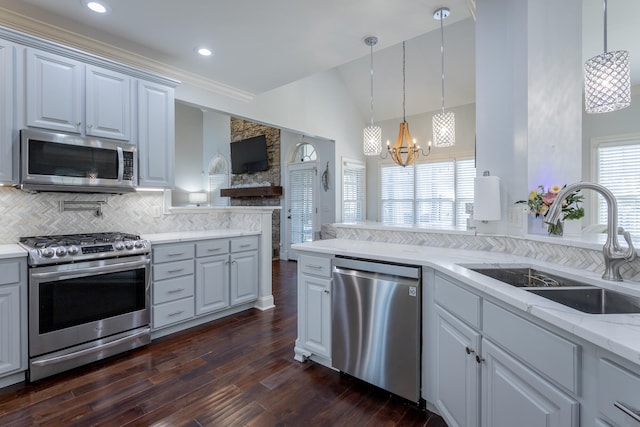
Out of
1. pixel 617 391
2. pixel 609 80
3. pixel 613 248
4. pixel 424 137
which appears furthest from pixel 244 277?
pixel 424 137

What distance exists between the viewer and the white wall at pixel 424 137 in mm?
6215

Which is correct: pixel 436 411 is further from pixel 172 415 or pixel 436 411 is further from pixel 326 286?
pixel 172 415

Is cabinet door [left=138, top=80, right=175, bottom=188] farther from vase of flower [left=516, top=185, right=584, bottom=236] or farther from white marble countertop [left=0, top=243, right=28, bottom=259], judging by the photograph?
vase of flower [left=516, top=185, right=584, bottom=236]

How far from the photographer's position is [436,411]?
1.92m

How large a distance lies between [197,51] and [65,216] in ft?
6.38

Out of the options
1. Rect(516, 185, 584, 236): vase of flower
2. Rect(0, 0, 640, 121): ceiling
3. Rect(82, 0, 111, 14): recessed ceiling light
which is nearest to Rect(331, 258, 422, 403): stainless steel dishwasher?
Rect(516, 185, 584, 236): vase of flower

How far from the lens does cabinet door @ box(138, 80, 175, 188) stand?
3.00 metres

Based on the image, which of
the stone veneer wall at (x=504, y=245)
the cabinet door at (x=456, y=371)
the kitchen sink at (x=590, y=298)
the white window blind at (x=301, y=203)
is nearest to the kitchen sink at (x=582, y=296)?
the kitchen sink at (x=590, y=298)

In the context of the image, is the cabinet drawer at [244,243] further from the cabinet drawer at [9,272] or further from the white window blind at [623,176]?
the white window blind at [623,176]

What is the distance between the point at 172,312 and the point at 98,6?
2.56 metres

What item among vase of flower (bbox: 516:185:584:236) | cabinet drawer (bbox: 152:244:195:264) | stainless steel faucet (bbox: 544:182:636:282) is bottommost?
cabinet drawer (bbox: 152:244:195:264)

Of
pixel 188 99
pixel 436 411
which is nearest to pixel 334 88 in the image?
pixel 188 99

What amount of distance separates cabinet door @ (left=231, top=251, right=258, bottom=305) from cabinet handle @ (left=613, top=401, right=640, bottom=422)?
10.4ft

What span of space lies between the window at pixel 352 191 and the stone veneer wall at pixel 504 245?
381 centimetres
